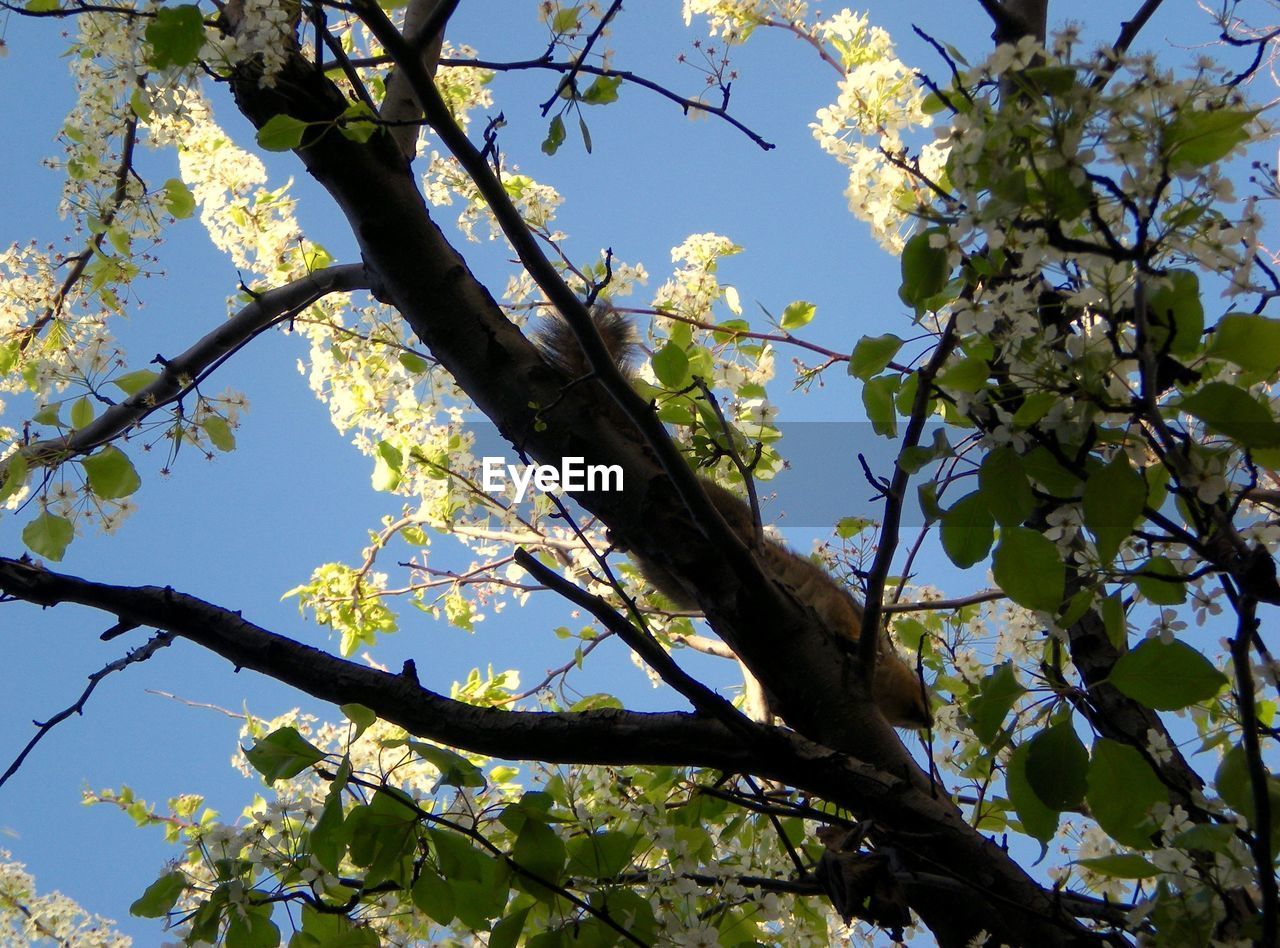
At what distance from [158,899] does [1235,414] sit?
4.01ft

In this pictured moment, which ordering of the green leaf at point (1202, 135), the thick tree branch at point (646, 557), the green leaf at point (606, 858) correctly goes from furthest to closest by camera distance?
the thick tree branch at point (646, 557)
the green leaf at point (606, 858)
the green leaf at point (1202, 135)

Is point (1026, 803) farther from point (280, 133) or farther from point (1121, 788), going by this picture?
point (280, 133)

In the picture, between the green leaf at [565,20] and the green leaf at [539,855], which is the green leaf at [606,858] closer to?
the green leaf at [539,855]

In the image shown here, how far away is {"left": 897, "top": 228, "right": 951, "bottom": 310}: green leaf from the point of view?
0.92 m

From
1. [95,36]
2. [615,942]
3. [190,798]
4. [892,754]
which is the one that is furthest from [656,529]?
[190,798]

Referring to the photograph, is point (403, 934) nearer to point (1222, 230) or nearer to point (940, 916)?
point (940, 916)

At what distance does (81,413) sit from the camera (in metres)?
1.83

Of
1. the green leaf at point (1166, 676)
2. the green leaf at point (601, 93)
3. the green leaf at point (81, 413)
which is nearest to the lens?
the green leaf at point (1166, 676)

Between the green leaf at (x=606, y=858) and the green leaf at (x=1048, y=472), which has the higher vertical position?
the green leaf at (x=1048, y=472)

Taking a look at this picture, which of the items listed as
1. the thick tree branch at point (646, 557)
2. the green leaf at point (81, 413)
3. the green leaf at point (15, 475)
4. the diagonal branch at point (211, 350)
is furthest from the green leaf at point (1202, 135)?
the green leaf at point (81, 413)

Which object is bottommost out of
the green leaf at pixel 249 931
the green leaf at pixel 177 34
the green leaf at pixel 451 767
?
the green leaf at pixel 249 931

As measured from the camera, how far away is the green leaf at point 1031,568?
0.92 m

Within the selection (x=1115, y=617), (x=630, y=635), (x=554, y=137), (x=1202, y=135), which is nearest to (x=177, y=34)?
(x=554, y=137)

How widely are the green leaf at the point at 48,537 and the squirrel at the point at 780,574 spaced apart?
101 cm
